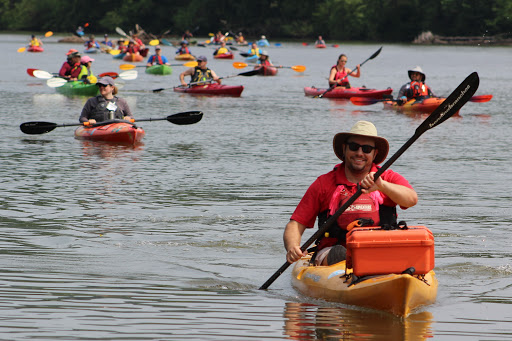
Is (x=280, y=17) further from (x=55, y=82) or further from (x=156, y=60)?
(x=55, y=82)

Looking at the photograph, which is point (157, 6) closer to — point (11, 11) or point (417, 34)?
point (11, 11)

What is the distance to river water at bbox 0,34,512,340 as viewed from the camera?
588 centimetres

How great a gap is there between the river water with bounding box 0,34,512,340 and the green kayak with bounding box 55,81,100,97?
138 inches

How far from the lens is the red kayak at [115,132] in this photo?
15284 millimetres

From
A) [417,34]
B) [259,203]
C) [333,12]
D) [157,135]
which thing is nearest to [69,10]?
[333,12]

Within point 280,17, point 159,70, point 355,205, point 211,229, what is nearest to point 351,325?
point 355,205

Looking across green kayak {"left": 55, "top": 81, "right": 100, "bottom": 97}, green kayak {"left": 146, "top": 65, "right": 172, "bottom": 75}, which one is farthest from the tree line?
green kayak {"left": 55, "top": 81, "right": 100, "bottom": 97}

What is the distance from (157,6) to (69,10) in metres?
8.75

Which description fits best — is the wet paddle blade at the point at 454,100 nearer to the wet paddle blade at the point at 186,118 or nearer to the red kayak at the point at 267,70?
the wet paddle blade at the point at 186,118

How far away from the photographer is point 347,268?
6051 millimetres

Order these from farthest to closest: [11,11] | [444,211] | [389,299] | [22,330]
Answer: [11,11] → [444,211] → [389,299] → [22,330]

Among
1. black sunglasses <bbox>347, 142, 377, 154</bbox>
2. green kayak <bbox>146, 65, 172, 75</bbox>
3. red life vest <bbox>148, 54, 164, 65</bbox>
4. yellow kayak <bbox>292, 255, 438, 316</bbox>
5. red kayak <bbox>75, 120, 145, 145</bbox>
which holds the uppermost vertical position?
black sunglasses <bbox>347, 142, 377, 154</bbox>

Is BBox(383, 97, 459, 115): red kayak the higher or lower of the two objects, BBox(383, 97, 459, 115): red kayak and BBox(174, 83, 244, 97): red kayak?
the higher

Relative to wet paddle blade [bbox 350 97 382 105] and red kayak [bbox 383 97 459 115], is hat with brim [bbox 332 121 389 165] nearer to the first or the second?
red kayak [bbox 383 97 459 115]
